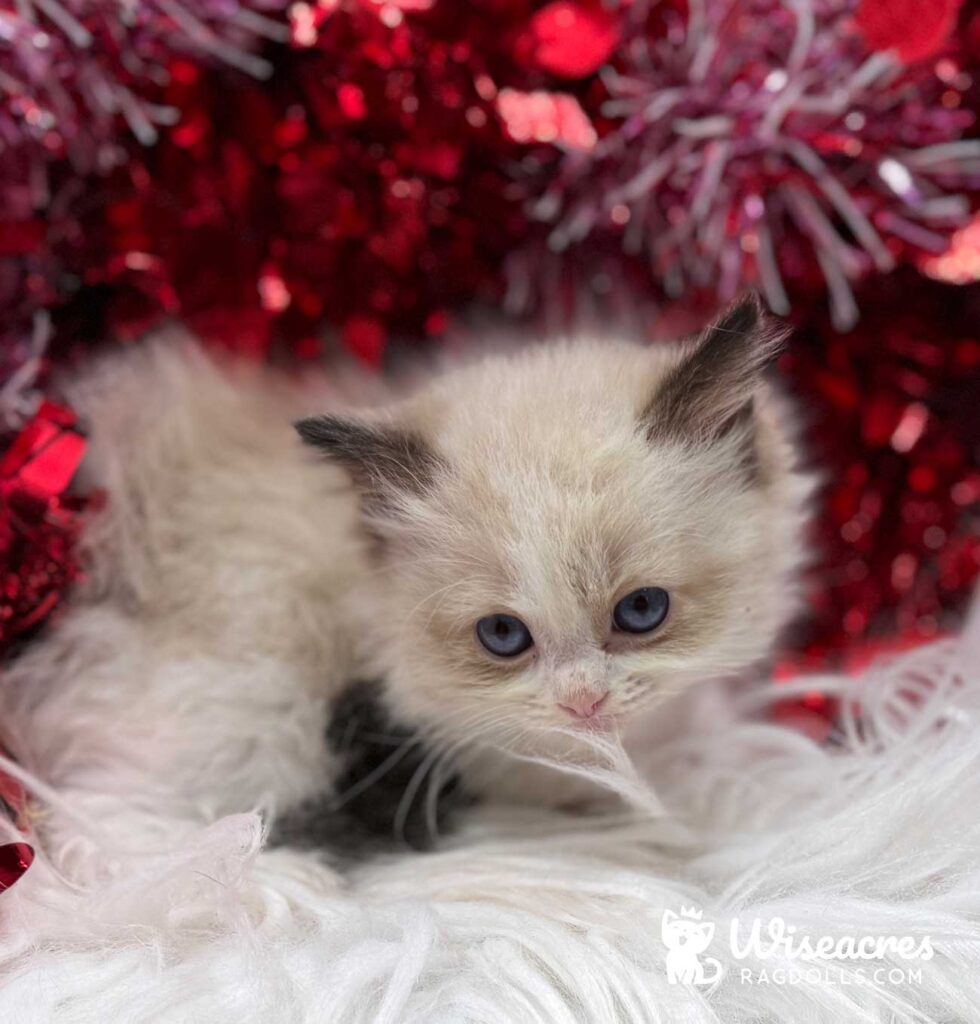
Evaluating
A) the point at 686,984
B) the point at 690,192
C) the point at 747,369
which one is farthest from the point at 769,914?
the point at 690,192

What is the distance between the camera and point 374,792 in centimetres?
80

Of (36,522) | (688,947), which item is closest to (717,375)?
(688,947)

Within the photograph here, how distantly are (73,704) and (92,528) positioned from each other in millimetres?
140

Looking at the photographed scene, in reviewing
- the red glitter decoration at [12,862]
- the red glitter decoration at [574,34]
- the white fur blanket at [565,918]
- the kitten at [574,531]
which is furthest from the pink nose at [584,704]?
the red glitter decoration at [574,34]

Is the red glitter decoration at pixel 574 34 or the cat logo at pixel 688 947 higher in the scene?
the red glitter decoration at pixel 574 34

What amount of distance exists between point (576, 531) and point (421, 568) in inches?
5.2

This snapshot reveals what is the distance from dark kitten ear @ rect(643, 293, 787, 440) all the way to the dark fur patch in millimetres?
309

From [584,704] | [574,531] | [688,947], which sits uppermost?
[574,531]

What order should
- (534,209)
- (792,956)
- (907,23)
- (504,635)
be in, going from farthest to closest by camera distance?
(534,209) < (907,23) < (504,635) < (792,956)

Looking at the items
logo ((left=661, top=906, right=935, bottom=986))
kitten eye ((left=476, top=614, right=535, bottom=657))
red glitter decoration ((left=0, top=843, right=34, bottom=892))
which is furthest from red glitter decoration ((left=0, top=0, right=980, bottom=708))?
logo ((left=661, top=906, right=935, bottom=986))

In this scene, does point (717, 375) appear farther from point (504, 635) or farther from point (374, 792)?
point (374, 792)

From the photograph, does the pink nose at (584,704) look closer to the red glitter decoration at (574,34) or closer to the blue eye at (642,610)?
the blue eye at (642,610)

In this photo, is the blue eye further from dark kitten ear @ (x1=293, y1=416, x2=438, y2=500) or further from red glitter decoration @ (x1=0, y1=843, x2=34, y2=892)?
red glitter decoration @ (x1=0, y1=843, x2=34, y2=892)

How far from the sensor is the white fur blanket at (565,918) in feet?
1.79
